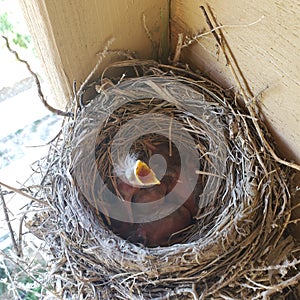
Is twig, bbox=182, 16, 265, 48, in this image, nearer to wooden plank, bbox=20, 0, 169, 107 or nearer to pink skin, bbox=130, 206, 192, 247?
wooden plank, bbox=20, 0, 169, 107

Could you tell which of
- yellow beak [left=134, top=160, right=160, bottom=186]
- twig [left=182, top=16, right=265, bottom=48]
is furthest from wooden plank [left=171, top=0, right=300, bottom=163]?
yellow beak [left=134, top=160, right=160, bottom=186]

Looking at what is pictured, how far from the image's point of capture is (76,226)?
844 mm

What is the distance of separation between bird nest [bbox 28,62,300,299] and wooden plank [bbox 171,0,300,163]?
0.16 feet

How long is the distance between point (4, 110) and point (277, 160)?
2.73 feet

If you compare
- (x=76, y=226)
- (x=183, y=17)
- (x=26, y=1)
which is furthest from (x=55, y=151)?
(x=183, y=17)

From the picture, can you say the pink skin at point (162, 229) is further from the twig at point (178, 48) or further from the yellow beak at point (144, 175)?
the twig at point (178, 48)

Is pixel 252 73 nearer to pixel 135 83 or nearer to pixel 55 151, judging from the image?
pixel 135 83

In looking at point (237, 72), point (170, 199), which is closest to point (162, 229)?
point (170, 199)

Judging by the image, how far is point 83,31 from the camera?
896 millimetres

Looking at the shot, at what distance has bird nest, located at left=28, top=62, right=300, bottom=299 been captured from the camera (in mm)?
798

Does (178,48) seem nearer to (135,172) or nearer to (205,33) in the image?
(205,33)

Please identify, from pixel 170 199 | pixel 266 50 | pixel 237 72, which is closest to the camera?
pixel 266 50

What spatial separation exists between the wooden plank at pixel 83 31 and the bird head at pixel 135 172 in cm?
21

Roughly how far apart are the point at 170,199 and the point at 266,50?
42cm
